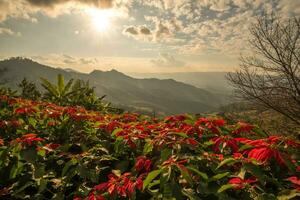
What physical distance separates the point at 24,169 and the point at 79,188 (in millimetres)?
726

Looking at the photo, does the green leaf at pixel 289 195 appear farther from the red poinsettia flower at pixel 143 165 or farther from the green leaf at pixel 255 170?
the red poinsettia flower at pixel 143 165

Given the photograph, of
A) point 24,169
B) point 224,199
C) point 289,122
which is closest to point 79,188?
point 24,169

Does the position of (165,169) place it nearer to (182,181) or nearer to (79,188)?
(182,181)

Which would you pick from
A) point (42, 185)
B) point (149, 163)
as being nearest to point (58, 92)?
point (42, 185)

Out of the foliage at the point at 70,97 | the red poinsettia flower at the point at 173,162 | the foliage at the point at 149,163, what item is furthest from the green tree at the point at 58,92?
the red poinsettia flower at the point at 173,162

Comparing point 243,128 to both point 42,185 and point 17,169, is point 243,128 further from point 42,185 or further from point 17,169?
point 17,169

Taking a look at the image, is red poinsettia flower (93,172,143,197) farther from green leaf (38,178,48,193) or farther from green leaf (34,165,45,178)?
green leaf (34,165,45,178)

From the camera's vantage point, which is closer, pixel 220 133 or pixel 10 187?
pixel 10 187

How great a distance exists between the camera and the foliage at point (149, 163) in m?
1.80

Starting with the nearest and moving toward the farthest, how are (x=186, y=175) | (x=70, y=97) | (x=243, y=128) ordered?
(x=186, y=175)
(x=243, y=128)
(x=70, y=97)

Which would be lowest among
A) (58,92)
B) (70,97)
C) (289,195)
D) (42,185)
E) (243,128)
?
(70,97)

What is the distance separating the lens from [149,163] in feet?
7.23

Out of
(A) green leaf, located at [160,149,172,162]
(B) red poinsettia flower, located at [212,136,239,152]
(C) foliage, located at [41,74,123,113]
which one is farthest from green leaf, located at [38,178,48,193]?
(C) foliage, located at [41,74,123,113]

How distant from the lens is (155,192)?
73.4 inches
